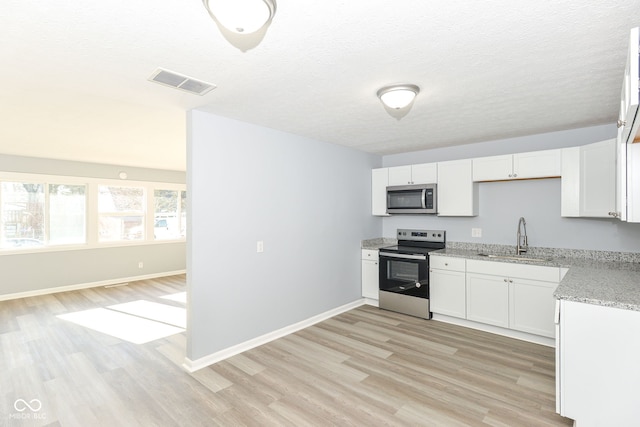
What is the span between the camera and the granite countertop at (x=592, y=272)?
1.91 m

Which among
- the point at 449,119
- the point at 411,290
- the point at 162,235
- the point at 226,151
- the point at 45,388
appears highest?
the point at 449,119

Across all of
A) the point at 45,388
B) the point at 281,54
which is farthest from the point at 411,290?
the point at 45,388

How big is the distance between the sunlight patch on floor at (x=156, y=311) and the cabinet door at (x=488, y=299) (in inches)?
138

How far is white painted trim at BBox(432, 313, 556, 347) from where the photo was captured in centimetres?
337

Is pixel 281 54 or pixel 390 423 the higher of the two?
pixel 281 54

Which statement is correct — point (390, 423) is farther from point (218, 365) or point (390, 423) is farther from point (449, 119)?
point (449, 119)

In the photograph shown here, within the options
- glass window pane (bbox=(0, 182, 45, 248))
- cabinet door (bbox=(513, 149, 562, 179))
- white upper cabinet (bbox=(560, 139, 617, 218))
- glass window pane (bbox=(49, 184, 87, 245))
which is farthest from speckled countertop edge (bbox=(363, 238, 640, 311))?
glass window pane (bbox=(0, 182, 45, 248))

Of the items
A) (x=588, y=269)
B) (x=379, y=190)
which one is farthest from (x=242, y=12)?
(x=379, y=190)

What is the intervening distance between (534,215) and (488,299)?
1.16 metres

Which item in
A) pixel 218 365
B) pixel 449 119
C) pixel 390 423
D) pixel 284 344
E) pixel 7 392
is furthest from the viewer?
pixel 284 344

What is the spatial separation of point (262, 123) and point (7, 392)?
3.10 meters

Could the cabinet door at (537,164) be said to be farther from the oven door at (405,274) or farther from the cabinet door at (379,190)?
the cabinet door at (379,190)

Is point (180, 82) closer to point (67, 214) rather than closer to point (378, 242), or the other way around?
point (378, 242)

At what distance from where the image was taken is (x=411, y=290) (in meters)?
4.23
